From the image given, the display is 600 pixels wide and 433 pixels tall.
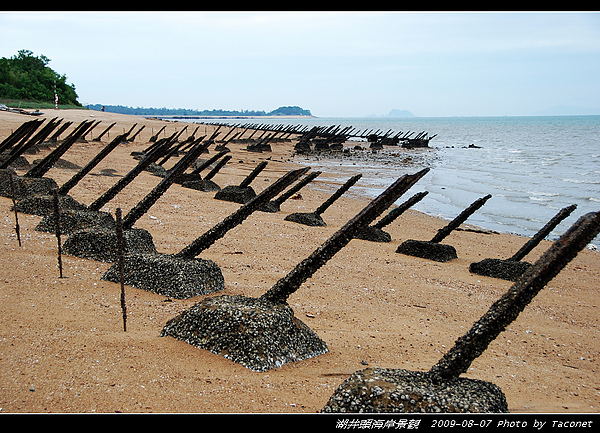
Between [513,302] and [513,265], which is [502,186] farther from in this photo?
[513,302]

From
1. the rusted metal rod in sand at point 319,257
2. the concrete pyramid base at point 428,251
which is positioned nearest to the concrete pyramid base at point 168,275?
the rusted metal rod in sand at point 319,257

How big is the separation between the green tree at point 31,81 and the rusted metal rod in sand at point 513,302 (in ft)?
224

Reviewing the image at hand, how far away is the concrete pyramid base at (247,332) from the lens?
147 inches

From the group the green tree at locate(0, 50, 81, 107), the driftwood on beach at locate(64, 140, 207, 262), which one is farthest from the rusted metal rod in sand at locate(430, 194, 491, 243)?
the green tree at locate(0, 50, 81, 107)

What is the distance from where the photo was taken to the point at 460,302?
680 cm

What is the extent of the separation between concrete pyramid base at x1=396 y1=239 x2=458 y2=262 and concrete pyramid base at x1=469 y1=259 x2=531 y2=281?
0.80m

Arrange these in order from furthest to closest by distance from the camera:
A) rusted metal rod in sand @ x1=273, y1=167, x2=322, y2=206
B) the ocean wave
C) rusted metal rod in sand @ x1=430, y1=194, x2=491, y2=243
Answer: the ocean wave
rusted metal rod in sand @ x1=273, y1=167, x2=322, y2=206
rusted metal rod in sand @ x1=430, y1=194, x2=491, y2=243

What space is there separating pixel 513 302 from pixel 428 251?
646 cm

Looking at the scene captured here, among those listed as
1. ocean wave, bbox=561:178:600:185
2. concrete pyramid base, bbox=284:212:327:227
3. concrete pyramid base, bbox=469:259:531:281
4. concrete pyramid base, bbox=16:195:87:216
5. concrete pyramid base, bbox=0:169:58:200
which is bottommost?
concrete pyramid base, bbox=469:259:531:281

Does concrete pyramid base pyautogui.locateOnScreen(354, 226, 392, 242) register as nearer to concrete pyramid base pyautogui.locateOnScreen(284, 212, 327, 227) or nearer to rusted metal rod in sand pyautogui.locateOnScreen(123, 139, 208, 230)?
concrete pyramid base pyautogui.locateOnScreen(284, 212, 327, 227)

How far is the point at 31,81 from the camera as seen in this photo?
63031 mm

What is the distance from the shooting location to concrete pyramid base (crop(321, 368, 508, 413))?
2.78 metres

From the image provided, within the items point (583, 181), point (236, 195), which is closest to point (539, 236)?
point (236, 195)
